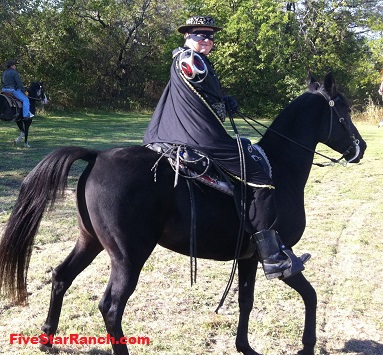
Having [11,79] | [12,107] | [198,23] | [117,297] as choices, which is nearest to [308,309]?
[117,297]

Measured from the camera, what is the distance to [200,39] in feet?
12.3

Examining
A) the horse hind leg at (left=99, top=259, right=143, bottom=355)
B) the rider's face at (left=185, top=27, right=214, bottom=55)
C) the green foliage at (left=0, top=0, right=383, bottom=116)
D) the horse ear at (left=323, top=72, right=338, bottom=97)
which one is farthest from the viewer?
the green foliage at (left=0, top=0, right=383, bottom=116)

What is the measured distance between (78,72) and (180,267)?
2726 cm

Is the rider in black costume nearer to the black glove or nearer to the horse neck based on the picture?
the black glove

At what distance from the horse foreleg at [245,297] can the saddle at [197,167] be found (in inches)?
27.8

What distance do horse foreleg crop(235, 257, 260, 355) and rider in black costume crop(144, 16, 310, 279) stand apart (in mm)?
352

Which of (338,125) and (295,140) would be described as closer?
(295,140)

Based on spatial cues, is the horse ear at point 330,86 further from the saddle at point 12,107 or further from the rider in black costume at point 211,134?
the saddle at point 12,107

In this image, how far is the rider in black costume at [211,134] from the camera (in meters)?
3.62

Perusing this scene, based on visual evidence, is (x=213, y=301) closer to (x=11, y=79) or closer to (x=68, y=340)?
(x=68, y=340)

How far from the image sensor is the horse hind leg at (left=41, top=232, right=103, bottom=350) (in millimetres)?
3930

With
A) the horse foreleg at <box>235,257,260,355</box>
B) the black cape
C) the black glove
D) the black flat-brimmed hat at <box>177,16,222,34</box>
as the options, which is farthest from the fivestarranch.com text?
the black flat-brimmed hat at <box>177,16,222,34</box>

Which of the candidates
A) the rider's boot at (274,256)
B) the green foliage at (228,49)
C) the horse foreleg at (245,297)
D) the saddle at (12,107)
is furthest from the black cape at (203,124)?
the green foliage at (228,49)

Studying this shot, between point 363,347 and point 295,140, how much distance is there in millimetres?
1812
